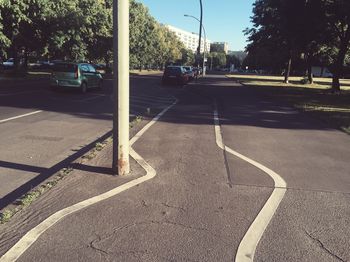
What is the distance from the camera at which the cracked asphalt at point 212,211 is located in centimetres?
411

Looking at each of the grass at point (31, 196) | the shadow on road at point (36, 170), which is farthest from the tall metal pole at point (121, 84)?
the grass at point (31, 196)

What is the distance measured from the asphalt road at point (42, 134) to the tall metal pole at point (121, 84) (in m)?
1.17

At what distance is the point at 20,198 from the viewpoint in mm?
5527

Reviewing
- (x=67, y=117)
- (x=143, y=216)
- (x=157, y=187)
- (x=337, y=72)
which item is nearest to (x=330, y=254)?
(x=143, y=216)

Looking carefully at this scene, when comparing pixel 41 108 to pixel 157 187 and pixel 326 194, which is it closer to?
pixel 157 187

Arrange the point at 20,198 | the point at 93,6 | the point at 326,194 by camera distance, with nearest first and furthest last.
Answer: the point at 20,198 → the point at 326,194 → the point at 93,6

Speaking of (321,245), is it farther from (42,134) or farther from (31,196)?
(42,134)

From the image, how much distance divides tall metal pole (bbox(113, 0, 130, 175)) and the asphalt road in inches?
46.1

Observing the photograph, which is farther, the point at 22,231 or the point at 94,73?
the point at 94,73

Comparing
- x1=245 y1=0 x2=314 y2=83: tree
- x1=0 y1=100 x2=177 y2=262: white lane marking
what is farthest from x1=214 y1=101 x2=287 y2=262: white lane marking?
x1=245 y1=0 x2=314 y2=83: tree

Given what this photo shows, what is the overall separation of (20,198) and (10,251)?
1.58 m

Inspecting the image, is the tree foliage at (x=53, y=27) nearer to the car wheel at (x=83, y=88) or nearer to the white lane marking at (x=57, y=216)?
the car wheel at (x=83, y=88)

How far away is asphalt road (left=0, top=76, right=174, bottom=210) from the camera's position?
6707 mm

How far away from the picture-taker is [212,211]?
5203 millimetres
